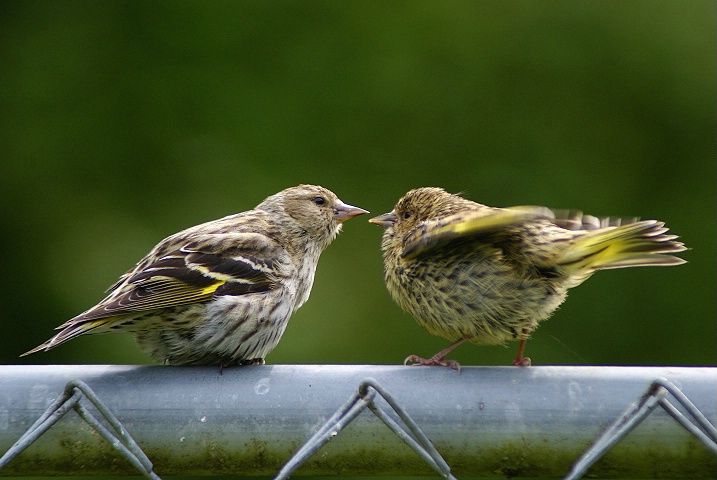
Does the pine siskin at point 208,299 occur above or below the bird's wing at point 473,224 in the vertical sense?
below

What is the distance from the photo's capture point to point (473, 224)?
274cm

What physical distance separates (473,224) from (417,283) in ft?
1.89

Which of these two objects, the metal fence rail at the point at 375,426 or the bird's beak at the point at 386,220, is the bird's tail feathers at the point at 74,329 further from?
the bird's beak at the point at 386,220

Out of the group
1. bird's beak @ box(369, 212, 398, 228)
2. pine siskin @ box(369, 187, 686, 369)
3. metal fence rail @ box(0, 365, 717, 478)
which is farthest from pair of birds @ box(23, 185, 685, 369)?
metal fence rail @ box(0, 365, 717, 478)

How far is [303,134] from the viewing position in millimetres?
5484

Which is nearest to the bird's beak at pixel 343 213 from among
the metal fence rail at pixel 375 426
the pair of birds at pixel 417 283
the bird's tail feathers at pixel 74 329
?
the pair of birds at pixel 417 283

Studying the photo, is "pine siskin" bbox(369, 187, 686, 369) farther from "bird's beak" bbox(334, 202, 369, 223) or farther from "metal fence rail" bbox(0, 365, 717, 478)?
"metal fence rail" bbox(0, 365, 717, 478)

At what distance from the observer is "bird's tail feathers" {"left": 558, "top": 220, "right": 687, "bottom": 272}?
105 inches

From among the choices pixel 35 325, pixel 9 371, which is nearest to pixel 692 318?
pixel 35 325

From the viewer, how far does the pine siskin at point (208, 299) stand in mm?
2881

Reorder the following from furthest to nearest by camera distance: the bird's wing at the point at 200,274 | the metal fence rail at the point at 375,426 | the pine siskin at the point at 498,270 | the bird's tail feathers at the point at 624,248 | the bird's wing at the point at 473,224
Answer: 1. the pine siskin at the point at 498,270
2. the bird's wing at the point at 200,274
3. the bird's tail feathers at the point at 624,248
4. the bird's wing at the point at 473,224
5. the metal fence rail at the point at 375,426

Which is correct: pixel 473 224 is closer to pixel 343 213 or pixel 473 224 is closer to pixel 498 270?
pixel 498 270

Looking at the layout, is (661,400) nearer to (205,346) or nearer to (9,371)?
(9,371)

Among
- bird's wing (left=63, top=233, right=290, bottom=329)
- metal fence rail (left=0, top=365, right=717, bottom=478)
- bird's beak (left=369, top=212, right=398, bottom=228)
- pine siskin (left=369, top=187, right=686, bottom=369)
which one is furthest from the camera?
bird's beak (left=369, top=212, right=398, bottom=228)
